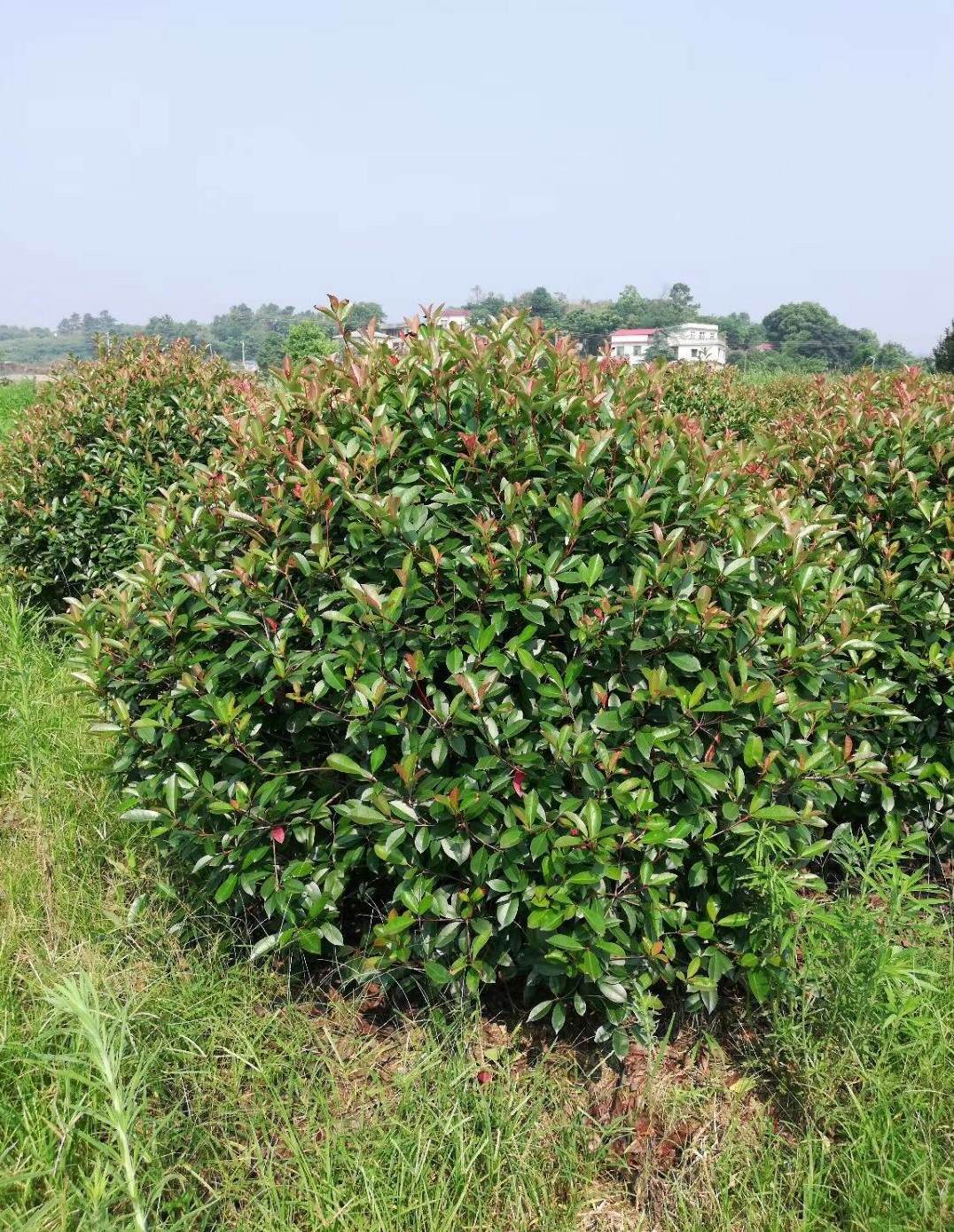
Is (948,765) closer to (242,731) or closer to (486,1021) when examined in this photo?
(486,1021)

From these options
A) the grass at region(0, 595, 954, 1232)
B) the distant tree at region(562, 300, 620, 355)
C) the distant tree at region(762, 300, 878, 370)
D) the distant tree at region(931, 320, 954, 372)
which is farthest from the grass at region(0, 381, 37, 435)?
the distant tree at region(762, 300, 878, 370)

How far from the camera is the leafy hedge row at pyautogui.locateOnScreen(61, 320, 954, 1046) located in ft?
7.16

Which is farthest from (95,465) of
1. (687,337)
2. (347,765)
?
(687,337)

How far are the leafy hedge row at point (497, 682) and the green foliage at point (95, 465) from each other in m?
2.35

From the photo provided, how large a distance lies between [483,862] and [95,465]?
380 cm

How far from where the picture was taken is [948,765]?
9.74ft

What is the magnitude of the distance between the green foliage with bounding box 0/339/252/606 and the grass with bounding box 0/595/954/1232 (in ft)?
9.26

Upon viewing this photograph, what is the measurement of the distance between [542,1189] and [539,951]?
50cm

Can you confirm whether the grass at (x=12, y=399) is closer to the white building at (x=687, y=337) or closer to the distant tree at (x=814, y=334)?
the white building at (x=687, y=337)

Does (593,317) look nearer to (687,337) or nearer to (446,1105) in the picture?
(687,337)

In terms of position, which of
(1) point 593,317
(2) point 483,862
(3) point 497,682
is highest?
(1) point 593,317

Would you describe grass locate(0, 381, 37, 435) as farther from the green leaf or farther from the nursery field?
the green leaf

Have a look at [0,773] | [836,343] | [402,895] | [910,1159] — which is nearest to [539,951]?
[402,895]

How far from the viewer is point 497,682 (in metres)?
2.24
